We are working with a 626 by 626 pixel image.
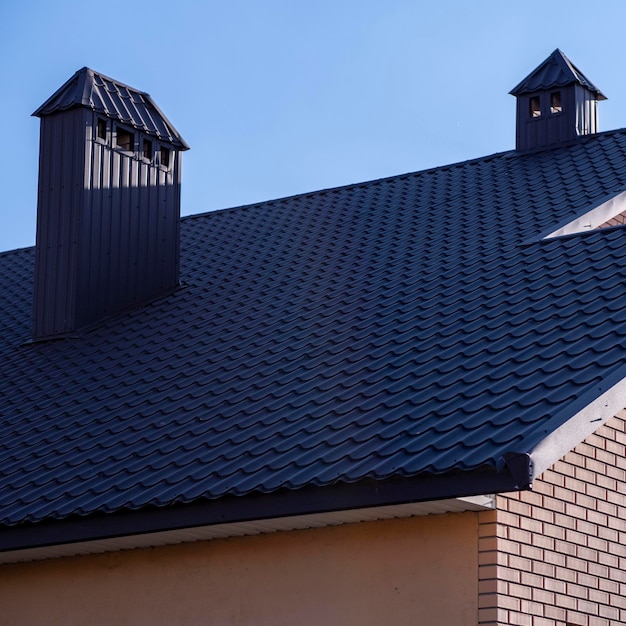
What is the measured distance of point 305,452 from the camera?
773cm

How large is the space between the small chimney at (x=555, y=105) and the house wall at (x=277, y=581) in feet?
23.9

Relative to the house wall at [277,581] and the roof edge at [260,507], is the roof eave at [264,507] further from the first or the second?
the house wall at [277,581]

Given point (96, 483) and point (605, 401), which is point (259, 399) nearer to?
point (96, 483)

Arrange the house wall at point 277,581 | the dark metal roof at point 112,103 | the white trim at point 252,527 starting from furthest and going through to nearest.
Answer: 1. the dark metal roof at point 112,103
2. the house wall at point 277,581
3. the white trim at point 252,527

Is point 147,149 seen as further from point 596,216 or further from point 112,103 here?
point 596,216

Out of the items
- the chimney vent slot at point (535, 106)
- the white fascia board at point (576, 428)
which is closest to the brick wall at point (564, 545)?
the white fascia board at point (576, 428)

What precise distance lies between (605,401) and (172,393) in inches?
155

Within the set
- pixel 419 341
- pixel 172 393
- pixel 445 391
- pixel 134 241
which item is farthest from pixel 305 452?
pixel 134 241

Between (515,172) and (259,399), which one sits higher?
(515,172)

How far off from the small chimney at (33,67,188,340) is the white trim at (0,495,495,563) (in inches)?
160

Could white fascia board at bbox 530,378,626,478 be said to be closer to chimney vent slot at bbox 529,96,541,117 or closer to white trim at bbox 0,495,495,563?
white trim at bbox 0,495,495,563

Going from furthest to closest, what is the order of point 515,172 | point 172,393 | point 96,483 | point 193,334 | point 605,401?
point 515,172 < point 193,334 < point 172,393 < point 96,483 < point 605,401

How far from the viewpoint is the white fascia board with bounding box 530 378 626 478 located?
642cm

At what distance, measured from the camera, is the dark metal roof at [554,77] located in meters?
14.3
